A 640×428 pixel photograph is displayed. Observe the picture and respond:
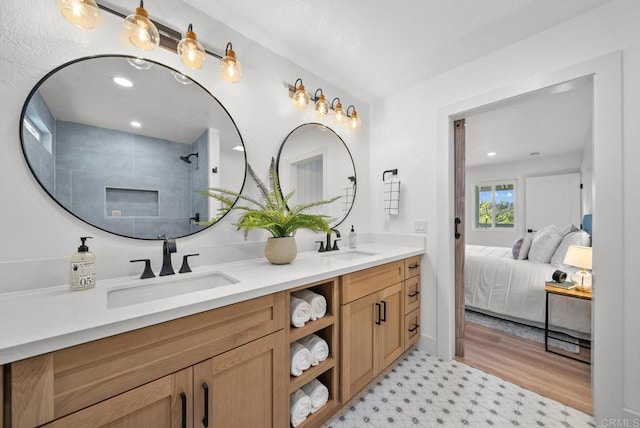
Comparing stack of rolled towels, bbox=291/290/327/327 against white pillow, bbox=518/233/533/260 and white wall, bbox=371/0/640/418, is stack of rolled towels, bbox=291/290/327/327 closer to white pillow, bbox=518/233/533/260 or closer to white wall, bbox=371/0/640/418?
white wall, bbox=371/0/640/418

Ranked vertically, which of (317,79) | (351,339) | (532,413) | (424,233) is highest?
(317,79)

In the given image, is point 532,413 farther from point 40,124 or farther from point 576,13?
point 40,124

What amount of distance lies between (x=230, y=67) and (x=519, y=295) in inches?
124

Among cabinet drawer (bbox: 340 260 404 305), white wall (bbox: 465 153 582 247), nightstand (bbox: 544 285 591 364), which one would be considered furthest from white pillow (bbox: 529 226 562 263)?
white wall (bbox: 465 153 582 247)

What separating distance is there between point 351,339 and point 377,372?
0.39m

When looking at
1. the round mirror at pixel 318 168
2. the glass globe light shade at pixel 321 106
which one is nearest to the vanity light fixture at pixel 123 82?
the round mirror at pixel 318 168

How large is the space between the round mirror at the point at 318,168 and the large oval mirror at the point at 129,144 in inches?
17.2

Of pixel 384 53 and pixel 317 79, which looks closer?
pixel 384 53

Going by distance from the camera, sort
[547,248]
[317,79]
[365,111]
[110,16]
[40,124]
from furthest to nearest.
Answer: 1. [547,248]
2. [365,111]
3. [317,79]
4. [110,16]
5. [40,124]

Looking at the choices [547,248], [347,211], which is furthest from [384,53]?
[547,248]

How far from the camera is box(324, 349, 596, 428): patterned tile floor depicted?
1334 mm

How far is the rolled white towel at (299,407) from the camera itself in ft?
3.73

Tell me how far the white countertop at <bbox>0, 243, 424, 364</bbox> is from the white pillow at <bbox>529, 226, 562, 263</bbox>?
8.63 feet

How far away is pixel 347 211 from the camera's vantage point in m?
2.23
